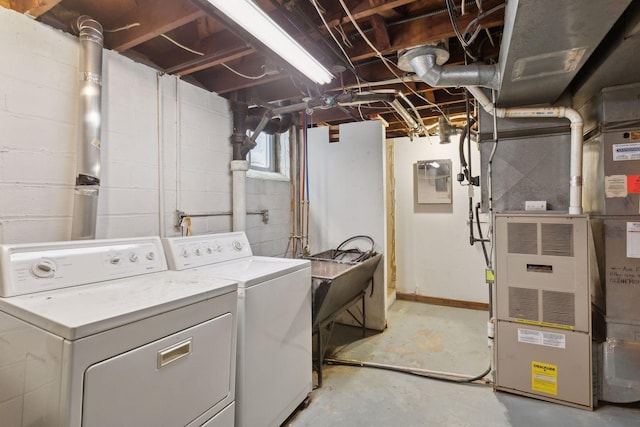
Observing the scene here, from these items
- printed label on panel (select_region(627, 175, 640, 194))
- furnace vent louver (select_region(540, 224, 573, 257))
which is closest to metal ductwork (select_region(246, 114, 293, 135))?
furnace vent louver (select_region(540, 224, 573, 257))

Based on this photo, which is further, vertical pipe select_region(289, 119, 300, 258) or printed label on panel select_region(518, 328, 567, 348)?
vertical pipe select_region(289, 119, 300, 258)

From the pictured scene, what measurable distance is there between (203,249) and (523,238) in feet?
7.23

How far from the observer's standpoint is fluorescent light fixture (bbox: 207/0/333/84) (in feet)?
4.77

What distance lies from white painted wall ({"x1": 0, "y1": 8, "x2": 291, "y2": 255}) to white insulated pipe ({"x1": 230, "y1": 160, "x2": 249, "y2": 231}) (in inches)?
3.1

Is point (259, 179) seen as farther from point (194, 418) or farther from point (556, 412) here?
point (556, 412)

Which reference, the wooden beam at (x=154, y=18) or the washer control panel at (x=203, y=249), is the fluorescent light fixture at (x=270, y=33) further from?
the washer control panel at (x=203, y=249)

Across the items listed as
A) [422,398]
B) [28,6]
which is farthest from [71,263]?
[422,398]

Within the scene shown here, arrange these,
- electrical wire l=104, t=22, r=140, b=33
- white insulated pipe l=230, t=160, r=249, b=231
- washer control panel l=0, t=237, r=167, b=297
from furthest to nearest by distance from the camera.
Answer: white insulated pipe l=230, t=160, r=249, b=231 < electrical wire l=104, t=22, r=140, b=33 < washer control panel l=0, t=237, r=167, b=297

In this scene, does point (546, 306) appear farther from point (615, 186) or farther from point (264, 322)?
point (264, 322)

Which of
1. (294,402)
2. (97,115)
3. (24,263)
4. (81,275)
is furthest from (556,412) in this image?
(97,115)

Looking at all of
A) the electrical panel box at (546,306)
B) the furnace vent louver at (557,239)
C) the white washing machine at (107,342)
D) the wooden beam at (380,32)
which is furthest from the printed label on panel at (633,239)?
the white washing machine at (107,342)

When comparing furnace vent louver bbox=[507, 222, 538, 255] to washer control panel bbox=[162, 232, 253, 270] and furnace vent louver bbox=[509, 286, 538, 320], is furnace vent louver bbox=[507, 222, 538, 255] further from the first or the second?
washer control panel bbox=[162, 232, 253, 270]

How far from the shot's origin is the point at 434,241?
167 inches

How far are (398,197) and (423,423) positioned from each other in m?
2.98
